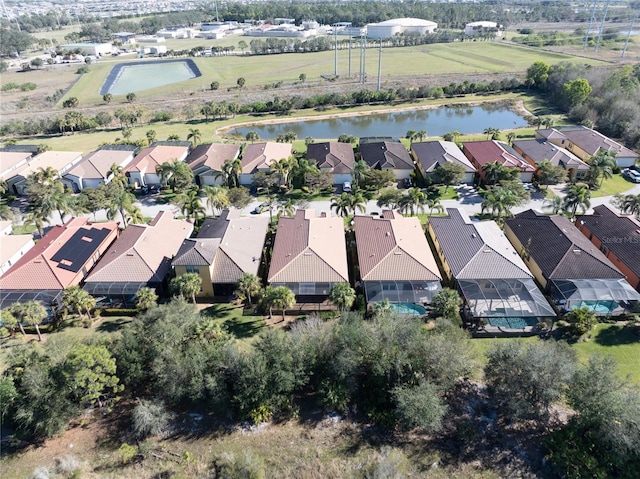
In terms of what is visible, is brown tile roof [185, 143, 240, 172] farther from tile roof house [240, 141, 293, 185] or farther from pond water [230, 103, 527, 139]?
pond water [230, 103, 527, 139]

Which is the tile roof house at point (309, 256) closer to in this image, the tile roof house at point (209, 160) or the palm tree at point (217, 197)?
the palm tree at point (217, 197)

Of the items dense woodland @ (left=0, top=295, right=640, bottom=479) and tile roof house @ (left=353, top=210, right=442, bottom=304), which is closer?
dense woodland @ (left=0, top=295, right=640, bottom=479)

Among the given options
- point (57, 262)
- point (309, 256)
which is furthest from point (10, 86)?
point (309, 256)

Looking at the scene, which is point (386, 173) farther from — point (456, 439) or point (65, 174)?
point (65, 174)

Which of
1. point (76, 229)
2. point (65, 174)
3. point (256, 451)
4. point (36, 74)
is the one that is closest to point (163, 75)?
point (36, 74)

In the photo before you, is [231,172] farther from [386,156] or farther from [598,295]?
[598,295]

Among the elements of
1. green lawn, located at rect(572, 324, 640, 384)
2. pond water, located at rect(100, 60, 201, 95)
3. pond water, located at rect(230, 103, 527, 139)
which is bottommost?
pond water, located at rect(100, 60, 201, 95)

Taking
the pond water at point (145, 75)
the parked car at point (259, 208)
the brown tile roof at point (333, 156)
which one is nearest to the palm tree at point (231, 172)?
the parked car at point (259, 208)

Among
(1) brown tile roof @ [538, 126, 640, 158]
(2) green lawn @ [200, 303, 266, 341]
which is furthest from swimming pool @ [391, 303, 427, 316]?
(1) brown tile roof @ [538, 126, 640, 158]
